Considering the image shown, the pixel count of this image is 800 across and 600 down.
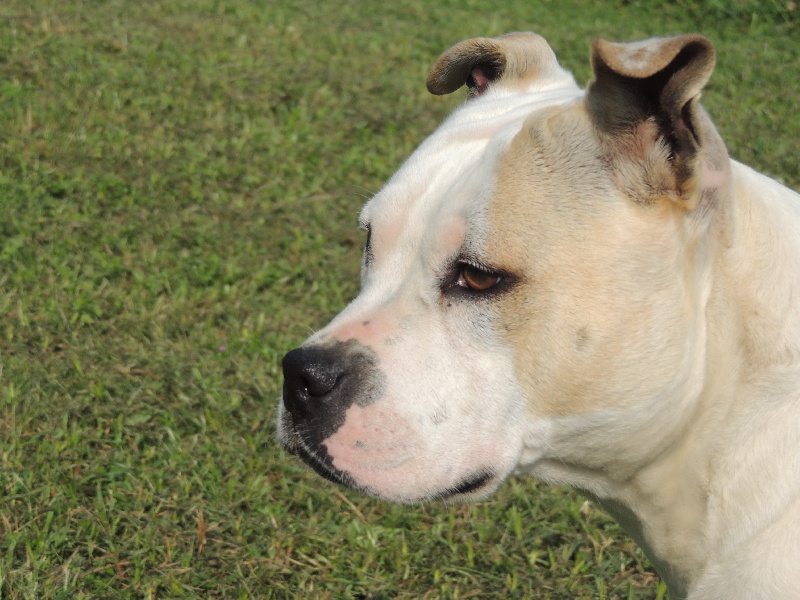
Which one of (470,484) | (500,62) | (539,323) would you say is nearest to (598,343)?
(539,323)

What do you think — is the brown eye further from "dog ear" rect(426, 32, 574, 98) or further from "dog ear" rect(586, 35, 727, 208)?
"dog ear" rect(426, 32, 574, 98)

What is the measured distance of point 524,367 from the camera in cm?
261

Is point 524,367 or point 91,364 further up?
point 524,367

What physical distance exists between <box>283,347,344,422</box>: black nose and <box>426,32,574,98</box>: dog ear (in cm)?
129

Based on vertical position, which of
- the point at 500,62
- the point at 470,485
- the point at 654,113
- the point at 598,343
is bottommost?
the point at 470,485

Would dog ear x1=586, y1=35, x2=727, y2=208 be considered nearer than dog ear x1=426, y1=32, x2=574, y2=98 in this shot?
Yes

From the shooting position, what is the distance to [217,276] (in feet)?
19.3

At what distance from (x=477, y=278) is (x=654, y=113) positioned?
620 mm

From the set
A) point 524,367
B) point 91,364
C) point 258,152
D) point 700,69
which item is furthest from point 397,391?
point 258,152

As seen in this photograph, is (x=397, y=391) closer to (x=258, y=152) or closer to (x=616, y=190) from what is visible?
(x=616, y=190)

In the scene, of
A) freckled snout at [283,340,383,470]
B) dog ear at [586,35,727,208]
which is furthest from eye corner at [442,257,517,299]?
dog ear at [586,35,727,208]

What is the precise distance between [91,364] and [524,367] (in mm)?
2986

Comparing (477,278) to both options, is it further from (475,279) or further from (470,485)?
(470,485)

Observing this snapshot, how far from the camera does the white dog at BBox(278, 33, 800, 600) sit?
8.38 feet
